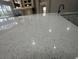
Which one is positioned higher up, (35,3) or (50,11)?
(35,3)

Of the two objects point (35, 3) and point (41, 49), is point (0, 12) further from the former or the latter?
point (41, 49)

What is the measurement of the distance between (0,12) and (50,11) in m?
1.01

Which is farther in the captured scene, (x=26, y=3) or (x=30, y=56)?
(x=26, y=3)

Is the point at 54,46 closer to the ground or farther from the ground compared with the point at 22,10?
closer to the ground

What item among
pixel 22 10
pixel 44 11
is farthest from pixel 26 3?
pixel 44 11

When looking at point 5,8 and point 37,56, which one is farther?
point 5,8

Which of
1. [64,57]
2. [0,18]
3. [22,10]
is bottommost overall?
[64,57]

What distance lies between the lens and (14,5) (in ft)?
5.77

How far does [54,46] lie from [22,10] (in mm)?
1447

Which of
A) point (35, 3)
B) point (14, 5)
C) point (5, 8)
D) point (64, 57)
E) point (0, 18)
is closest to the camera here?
point (64, 57)

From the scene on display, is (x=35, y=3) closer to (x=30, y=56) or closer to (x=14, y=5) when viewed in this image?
(x=14, y=5)

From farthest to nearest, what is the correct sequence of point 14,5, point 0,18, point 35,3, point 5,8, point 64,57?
point 35,3, point 14,5, point 5,8, point 0,18, point 64,57

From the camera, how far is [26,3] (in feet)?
5.99

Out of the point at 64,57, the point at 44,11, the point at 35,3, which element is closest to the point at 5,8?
the point at 35,3
